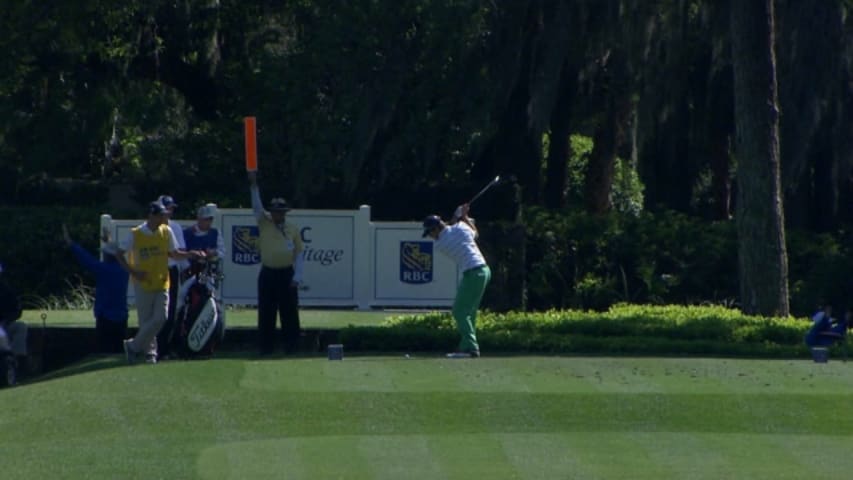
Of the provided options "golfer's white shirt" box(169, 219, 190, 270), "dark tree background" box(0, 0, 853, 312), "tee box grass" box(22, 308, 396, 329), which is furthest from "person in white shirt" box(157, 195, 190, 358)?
"dark tree background" box(0, 0, 853, 312)

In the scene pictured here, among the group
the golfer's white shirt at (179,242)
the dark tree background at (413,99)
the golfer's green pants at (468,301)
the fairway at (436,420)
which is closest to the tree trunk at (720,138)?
the dark tree background at (413,99)

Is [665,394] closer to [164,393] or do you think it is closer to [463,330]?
[463,330]

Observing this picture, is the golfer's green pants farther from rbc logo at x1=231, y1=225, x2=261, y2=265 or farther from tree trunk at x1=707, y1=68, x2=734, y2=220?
tree trunk at x1=707, y1=68, x2=734, y2=220

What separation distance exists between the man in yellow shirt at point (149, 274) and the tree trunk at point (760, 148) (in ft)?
24.3

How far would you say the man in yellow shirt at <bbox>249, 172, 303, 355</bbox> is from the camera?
56.4ft

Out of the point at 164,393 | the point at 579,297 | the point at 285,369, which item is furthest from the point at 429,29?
the point at 164,393

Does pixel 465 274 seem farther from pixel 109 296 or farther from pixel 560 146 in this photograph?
pixel 560 146

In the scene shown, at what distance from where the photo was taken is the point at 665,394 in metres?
14.0

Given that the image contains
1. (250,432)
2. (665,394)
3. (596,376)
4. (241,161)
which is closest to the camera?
(250,432)

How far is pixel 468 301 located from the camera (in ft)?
54.3

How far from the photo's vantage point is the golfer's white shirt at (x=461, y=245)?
16.7 m

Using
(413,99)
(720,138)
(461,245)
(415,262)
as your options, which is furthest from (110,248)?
(720,138)

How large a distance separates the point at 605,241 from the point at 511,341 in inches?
316

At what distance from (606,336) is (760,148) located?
344cm
